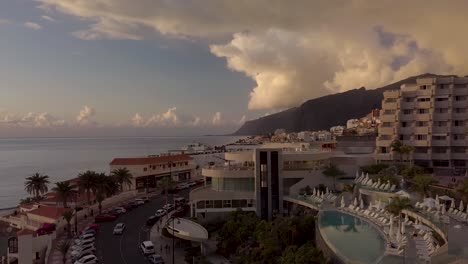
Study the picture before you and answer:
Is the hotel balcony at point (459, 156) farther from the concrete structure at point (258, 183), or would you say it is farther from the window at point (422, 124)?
the concrete structure at point (258, 183)

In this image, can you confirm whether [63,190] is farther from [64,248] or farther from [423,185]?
[423,185]

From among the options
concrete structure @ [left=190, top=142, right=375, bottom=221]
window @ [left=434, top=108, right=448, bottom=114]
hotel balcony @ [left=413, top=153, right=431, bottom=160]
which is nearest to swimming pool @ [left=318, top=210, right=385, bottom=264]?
concrete structure @ [left=190, top=142, right=375, bottom=221]

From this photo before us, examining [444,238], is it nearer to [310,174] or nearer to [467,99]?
[310,174]

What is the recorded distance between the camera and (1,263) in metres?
37.8

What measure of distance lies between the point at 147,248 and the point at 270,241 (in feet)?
38.5

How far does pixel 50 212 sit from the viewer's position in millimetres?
45344

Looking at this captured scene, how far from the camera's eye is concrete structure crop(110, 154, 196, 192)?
223ft

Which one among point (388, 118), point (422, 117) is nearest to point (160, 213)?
point (388, 118)

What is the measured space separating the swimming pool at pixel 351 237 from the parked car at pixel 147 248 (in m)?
15.0

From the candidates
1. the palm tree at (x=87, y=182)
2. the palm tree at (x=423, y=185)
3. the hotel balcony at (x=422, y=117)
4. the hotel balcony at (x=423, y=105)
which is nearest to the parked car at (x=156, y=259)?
the palm tree at (x=87, y=182)

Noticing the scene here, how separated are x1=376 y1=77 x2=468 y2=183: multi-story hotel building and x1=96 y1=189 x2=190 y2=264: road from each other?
1327 inches

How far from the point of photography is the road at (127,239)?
1369 inches

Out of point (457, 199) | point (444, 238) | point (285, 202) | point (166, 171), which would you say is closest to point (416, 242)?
point (444, 238)

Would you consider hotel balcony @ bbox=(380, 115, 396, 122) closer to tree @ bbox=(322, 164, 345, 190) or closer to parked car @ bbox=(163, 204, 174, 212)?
tree @ bbox=(322, 164, 345, 190)
